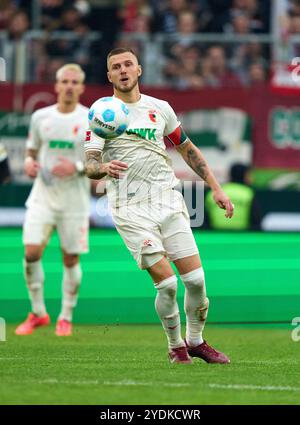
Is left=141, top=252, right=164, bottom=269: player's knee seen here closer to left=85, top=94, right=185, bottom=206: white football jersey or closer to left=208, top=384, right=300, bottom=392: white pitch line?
left=85, top=94, right=185, bottom=206: white football jersey

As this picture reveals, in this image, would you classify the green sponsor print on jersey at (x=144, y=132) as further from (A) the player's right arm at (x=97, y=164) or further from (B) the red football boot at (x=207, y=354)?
(B) the red football boot at (x=207, y=354)

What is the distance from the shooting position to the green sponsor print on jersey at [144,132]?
934cm

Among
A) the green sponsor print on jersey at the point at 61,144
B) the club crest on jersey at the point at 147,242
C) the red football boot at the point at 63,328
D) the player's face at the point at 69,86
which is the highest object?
the player's face at the point at 69,86

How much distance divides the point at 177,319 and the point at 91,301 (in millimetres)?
4960

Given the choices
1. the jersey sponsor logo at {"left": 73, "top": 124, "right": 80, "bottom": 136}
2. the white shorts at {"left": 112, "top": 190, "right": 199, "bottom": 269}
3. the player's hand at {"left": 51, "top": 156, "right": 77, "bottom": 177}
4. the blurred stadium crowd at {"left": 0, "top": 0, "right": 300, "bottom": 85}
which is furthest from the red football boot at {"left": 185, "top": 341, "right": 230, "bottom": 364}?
the blurred stadium crowd at {"left": 0, "top": 0, "right": 300, "bottom": 85}

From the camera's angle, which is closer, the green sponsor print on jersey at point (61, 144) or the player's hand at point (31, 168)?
the player's hand at point (31, 168)

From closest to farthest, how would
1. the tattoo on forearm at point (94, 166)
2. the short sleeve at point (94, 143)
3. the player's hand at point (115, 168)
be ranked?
1. the player's hand at point (115, 168)
2. the tattoo on forearm at point (94, 166)
3. the short sleeve at point (94, 143)

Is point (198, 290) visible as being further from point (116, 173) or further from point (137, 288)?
point (137, 288)

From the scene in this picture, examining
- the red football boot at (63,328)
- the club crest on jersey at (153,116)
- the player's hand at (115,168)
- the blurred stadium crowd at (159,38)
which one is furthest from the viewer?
the blurred stadium crowd at (159,38)

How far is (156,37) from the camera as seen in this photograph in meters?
19.5

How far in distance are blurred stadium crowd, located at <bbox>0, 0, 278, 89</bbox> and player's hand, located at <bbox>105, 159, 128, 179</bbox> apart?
10.5 meters

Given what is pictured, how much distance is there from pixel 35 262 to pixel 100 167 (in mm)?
4563

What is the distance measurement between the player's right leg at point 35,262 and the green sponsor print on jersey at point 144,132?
13.5ft

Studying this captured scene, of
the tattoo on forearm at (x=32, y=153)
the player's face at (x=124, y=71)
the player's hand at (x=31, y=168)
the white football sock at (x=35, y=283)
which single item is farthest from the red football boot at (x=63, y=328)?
the player's face at (x=124, y=71)
